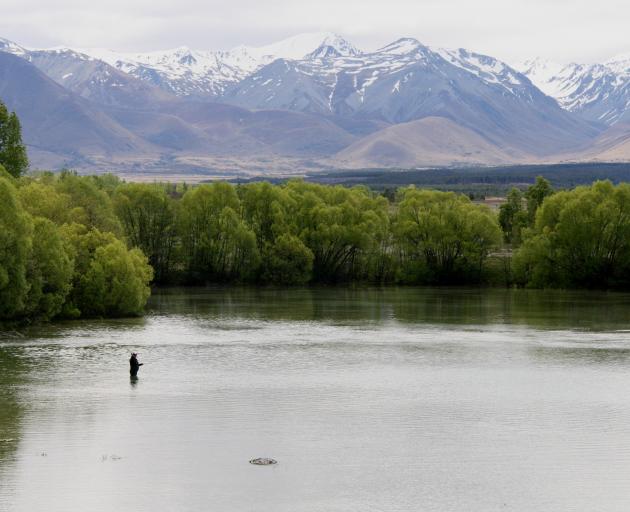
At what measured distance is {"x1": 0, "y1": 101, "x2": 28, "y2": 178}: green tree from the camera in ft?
408

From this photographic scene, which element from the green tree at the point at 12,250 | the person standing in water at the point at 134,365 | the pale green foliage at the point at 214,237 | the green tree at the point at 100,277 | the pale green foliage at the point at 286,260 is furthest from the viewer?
the pale green foliage at the point at 286,260

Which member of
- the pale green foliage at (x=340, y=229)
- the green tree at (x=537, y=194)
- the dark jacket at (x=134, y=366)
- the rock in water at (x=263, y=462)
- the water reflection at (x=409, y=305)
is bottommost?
the rock in water at (x=263, y=462)

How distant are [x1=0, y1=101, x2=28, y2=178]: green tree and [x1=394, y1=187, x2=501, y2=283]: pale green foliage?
152 ft

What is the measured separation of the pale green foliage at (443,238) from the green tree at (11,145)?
46412 mm

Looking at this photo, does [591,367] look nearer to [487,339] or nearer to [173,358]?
[487,339]

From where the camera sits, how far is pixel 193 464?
42.2 meters

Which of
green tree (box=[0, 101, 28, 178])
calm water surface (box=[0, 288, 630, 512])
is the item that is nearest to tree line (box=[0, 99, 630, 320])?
green tree (box=[0, 101, 28, 178])

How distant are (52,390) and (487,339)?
120 ft

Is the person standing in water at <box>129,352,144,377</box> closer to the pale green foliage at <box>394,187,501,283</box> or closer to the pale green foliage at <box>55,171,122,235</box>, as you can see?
the pale green foliage at <box>55,171,122,235</box>

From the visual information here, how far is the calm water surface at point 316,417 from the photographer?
3859 cm

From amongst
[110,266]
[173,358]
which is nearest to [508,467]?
[173,358]

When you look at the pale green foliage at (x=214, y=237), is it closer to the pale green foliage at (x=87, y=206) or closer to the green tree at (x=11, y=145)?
the green tree at (x=11, y=145)

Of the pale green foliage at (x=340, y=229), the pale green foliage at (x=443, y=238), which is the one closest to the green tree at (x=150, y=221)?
the pale green foliage at (x=340, y=229)

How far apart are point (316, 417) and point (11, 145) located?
276 ft
